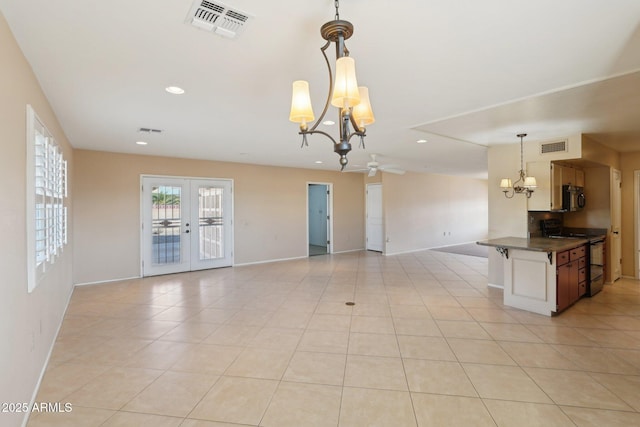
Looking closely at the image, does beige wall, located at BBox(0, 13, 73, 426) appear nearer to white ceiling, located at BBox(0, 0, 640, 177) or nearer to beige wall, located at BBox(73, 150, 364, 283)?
white ceiling, located at BBox(0, 0, 640, 177)

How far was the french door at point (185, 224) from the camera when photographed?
6.16 m

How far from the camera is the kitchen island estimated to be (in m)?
3.81

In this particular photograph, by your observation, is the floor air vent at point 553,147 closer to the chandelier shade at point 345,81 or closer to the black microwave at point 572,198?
the black microwave at point 572,198

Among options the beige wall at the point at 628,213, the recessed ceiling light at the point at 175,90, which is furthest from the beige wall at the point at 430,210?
the recessed ceiling light at the point at 175,90

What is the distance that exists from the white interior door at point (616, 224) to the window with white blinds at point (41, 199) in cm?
764

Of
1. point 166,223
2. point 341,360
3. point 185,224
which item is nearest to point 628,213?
point 341,360

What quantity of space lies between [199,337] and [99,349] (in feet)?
3.03

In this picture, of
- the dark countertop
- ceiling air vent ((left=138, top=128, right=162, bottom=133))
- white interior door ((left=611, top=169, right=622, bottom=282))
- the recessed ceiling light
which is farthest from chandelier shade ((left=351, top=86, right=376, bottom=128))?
white interior door ((left=611, top=169, right=622, bottom=282))

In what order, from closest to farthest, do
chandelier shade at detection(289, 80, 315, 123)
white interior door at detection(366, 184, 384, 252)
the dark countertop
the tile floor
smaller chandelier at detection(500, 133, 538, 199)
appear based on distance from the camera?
chandelier shade at detection(289, 80, 315, 123) → the tile floor → the dark countertop → smaller chandelier at detection(500, 133, 538, 199) → white interior door at detection(366, 184, 384, 252)

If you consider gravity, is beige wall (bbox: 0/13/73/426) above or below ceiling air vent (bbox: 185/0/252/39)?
below

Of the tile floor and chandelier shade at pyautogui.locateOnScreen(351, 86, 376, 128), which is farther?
the tile floor

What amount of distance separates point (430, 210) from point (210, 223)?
6632 mm

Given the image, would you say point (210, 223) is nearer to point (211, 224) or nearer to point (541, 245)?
point (211, 224)

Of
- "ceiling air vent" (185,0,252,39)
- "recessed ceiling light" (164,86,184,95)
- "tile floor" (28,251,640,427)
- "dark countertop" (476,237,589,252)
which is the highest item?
"recessed ceiling light" (164,86,184,95)
